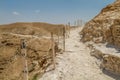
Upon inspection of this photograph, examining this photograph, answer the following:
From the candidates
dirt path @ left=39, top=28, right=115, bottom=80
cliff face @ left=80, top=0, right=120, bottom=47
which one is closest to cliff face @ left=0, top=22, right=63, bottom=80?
dirt path @ left=39, top=28, right=115, bottom=80

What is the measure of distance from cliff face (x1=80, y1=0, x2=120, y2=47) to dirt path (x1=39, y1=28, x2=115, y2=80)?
2669mm

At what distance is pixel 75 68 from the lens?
71.8ft

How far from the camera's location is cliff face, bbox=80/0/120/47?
1003 inches

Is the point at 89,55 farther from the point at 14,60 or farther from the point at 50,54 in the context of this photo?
the point at 14,60

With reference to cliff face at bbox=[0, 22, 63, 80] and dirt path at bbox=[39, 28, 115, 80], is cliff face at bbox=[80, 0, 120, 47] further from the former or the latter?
cliff face at bbox=[0, 22, 63, 80]

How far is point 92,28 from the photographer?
31031 mm

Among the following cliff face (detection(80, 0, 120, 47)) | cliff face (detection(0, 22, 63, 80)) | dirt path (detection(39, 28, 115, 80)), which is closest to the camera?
dirt path (detection(39, 28, 115, 80))

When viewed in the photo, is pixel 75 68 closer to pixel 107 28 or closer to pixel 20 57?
pixel 20 57

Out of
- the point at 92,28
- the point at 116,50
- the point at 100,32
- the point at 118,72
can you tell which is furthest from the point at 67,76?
the point at 92,28

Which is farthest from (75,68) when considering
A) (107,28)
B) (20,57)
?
(107,28)

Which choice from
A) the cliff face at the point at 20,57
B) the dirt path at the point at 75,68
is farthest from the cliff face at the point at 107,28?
the cliff face at the point at 20,57

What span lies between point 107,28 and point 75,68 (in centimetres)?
861

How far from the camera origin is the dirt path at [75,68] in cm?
2039

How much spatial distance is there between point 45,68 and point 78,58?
3549 mm
